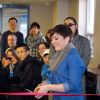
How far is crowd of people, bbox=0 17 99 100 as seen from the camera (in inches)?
107

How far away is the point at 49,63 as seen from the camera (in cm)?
317

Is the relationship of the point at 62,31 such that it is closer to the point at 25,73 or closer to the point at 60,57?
the point at 60,57

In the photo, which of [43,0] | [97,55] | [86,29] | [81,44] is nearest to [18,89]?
[81,44]

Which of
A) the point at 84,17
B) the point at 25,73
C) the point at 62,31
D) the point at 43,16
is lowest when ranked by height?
the point at 25,73

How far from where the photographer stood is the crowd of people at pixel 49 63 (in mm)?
2709

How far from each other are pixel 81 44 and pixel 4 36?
101 inches

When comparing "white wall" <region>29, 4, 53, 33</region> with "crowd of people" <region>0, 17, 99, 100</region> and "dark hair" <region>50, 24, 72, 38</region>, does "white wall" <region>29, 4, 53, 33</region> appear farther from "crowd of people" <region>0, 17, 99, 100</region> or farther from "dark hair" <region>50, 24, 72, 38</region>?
"dark hair" <region>50, 24, 72, 38</region>

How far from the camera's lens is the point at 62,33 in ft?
9.09

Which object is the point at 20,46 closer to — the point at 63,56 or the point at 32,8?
the point at 63,56

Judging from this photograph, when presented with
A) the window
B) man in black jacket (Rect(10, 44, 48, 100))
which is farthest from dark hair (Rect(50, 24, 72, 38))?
the window

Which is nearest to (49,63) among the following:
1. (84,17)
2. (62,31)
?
(62,31)

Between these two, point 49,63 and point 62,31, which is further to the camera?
point 49,63

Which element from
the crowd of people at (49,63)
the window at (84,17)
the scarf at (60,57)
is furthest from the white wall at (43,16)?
the scarf at (60,57)

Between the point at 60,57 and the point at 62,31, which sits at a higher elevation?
the point at 62,31
